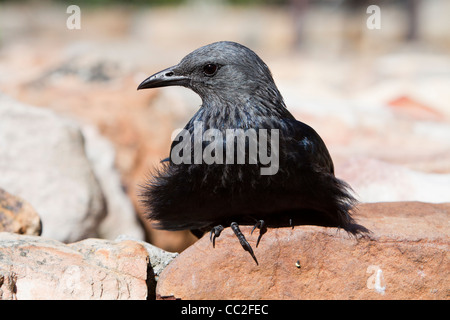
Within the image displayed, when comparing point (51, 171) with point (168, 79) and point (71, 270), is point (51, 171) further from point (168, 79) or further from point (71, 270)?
point (71, 270)

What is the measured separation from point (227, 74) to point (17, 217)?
1.55 meters

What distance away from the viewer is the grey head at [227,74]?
337 cm

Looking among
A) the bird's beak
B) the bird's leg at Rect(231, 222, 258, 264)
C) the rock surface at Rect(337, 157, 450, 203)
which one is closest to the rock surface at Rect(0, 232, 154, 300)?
the bird's leg at Rect(231, 222, 258, 264)

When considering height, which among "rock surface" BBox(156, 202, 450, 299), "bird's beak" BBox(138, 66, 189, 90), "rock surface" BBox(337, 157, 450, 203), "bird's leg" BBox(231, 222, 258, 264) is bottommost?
"rock surface" BBox(156, 202, 450, 299)

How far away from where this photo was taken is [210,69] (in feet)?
11.2

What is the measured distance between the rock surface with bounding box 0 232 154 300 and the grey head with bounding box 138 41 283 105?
3.09ft

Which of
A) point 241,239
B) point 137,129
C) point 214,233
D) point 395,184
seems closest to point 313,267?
point 241,239

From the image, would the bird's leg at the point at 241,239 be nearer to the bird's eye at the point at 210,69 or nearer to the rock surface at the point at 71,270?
the rock surface at the point at 71,270

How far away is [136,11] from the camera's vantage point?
20.8 meters

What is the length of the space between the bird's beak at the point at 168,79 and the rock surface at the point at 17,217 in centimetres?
108

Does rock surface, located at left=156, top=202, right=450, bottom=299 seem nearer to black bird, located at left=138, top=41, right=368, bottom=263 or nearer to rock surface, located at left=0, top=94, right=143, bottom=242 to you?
black bird, located at left=138, top=41, right=368, bottom=263

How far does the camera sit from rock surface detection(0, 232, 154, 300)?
2.79m

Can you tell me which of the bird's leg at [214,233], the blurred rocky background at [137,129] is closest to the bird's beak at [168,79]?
the blurred rocky background at [137,129]
